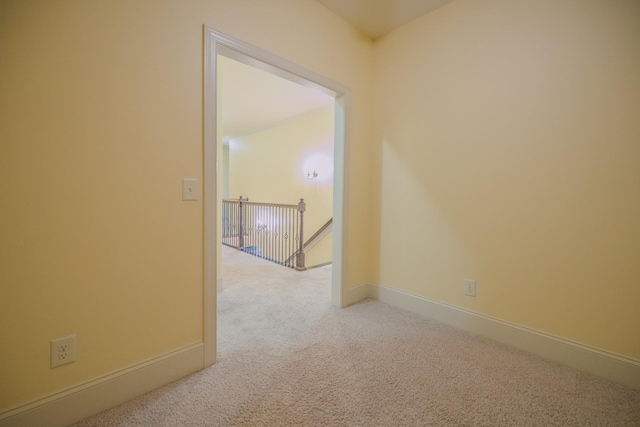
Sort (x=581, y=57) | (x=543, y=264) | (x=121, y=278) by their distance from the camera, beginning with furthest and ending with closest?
(x=543, y=264), (x=581, y=57), (x=121, y=278)

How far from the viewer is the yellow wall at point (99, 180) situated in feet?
3.62

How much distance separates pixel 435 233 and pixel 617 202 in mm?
1088

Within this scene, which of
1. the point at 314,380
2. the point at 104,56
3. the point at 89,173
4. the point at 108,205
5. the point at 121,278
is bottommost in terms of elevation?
the point at 314,380

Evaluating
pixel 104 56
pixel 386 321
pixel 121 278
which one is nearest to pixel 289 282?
pixel 386 321

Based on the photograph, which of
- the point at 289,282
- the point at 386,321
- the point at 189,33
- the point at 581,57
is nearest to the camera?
the point at 189,33

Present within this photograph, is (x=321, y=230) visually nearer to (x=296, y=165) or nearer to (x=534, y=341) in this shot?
(x=296, y=165)

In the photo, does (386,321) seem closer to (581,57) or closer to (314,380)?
(314,380)

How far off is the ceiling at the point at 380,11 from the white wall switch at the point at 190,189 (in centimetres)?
183

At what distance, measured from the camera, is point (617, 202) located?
5.09 feet

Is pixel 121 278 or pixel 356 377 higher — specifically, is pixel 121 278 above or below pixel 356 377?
above

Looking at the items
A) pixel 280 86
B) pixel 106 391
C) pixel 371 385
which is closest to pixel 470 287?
pixel 371 385

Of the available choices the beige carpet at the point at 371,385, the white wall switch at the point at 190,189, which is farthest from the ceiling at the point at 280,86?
the beige carpet at the point at 371,385

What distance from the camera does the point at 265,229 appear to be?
5395 millimetres

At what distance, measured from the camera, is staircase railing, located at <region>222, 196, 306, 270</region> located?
4.95 meters
